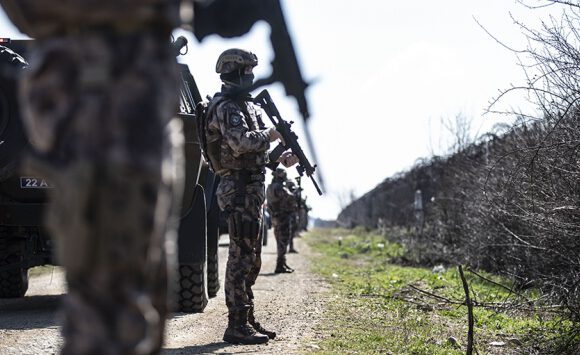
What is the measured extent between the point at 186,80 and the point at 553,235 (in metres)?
4.00

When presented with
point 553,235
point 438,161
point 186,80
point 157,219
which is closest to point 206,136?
point 186,80

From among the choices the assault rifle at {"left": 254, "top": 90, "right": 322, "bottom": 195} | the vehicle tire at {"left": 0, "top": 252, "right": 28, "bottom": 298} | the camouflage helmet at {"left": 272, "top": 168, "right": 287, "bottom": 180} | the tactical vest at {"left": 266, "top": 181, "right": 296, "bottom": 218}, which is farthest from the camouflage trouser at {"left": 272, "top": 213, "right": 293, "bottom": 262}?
the assault rifle at {"left": 254, "top": 90, "right": 322, "bottom": 195}

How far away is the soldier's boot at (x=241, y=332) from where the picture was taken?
612 centimetres

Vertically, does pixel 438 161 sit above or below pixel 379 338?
above

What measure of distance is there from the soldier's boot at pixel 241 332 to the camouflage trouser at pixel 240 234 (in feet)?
0.13

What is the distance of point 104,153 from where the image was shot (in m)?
2.26

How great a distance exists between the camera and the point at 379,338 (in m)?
6.41

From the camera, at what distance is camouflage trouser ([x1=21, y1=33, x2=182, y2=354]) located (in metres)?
2.27

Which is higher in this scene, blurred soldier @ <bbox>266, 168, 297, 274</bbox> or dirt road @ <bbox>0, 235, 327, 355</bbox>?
blurred soldier @ <bbox>266, 168, 297, 274</bbox>

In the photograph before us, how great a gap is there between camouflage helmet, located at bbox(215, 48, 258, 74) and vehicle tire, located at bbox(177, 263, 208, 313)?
2070 mm

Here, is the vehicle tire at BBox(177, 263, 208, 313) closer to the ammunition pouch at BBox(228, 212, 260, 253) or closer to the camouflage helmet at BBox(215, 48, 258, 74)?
the ammunition pouch at BBox(228, 212, 260, 253)

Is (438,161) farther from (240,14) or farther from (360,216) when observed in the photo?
(360,216)

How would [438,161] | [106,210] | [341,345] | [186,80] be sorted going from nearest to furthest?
[106,210] → [341,345] → [186,80] → [438,161]

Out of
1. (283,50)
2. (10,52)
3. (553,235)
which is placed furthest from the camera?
(10,52)
